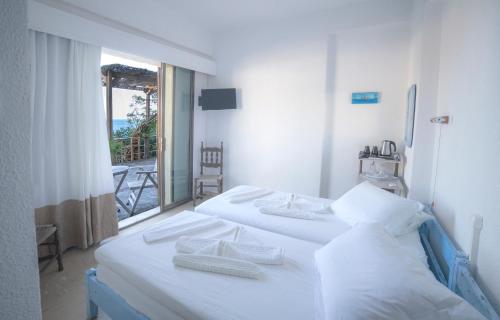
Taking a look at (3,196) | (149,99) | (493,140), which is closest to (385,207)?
(493,140)

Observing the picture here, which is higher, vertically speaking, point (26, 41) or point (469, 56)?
point (469, 56)

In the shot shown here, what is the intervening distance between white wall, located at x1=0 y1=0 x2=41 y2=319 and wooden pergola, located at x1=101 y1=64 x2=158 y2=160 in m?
5.40

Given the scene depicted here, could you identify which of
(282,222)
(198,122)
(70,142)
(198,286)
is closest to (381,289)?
(198,286)

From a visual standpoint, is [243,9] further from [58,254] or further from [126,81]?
[126,81]

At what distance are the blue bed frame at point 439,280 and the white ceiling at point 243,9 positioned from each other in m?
2.89

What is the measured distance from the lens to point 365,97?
3.36m

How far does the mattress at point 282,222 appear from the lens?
195 cm

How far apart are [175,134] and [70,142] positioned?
158 centimetres

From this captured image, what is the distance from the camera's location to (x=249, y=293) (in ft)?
4.17

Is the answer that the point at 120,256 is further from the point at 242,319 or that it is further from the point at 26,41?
the point at 26,41

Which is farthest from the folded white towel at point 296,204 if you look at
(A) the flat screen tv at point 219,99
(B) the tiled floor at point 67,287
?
(A) the flat screen tv at point 219,99

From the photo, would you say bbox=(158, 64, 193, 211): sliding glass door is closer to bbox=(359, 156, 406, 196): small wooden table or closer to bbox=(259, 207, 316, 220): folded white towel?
bbox=(259, 207, 316, 220): folded white towel

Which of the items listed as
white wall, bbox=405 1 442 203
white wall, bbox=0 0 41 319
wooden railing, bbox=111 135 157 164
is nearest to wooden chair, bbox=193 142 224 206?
white wall, bbox=405 1 442 203

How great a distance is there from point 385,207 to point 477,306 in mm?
981
